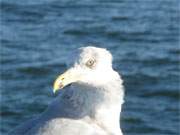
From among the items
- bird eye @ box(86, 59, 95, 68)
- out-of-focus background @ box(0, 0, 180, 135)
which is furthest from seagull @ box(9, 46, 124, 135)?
out-of-focus background @ box(0, 0, 180, 135)

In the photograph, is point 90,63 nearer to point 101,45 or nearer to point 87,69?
point 87,69

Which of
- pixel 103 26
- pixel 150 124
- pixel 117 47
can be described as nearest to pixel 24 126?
pixel 150 124

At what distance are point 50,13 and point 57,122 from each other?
1160cm

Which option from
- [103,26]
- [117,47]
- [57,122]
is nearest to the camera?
[57,122]

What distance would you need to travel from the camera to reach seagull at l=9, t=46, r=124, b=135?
4.82m

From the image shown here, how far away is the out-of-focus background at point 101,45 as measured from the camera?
1226 centimetres

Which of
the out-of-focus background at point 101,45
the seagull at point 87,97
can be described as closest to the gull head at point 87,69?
the seagull at point 87,97

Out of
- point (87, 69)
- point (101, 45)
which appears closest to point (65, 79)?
point (87, 69)

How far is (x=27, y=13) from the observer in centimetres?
1622

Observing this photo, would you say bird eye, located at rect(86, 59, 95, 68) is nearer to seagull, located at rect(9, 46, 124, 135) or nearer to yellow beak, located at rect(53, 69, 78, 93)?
seagull, located at rect(9, 46, 124, 135)

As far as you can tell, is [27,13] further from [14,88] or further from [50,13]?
[14,88]

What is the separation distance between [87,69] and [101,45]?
9396 mm

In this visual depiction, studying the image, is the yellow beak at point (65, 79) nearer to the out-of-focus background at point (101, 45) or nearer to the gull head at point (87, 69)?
the gull head at point (87, 69)

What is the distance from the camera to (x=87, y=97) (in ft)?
16.3
